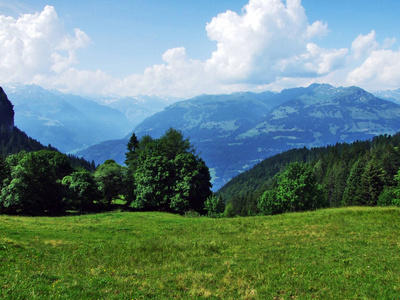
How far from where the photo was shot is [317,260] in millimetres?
14922

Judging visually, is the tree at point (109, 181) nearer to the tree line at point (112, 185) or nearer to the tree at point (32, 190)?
the tree line at point (112, 185)

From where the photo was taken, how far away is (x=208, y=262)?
15.6 m

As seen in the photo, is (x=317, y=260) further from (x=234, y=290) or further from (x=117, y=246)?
(x=117, y=246)

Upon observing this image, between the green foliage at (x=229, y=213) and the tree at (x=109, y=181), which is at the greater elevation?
the tree at (x=109, y=181)

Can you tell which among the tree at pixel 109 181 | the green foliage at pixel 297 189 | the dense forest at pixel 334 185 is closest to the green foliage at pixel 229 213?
the dense forest at pixel 334 185

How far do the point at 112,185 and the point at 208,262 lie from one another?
42230 mm

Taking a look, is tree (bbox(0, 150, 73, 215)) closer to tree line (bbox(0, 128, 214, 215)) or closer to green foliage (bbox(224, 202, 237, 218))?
tree line (bbox(0, 128, 214, 215))

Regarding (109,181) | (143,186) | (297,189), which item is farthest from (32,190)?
(297,189)

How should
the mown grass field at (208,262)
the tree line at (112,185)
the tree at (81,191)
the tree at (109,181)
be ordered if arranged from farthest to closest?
the tree at (109,181) < the tree at (81,191) < the tree line at (112,185) < the mown grass field at (208,262)

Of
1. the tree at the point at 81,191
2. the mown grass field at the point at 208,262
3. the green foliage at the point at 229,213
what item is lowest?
the green foliage at the point at 229,213

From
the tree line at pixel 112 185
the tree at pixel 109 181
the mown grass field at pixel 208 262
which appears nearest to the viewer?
the mown grass field at pixel 208 262

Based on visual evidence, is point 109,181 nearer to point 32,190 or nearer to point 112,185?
point 112,185

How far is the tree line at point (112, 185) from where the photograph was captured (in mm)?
42938

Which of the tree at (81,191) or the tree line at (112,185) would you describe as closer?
the tree line at (112,185)
